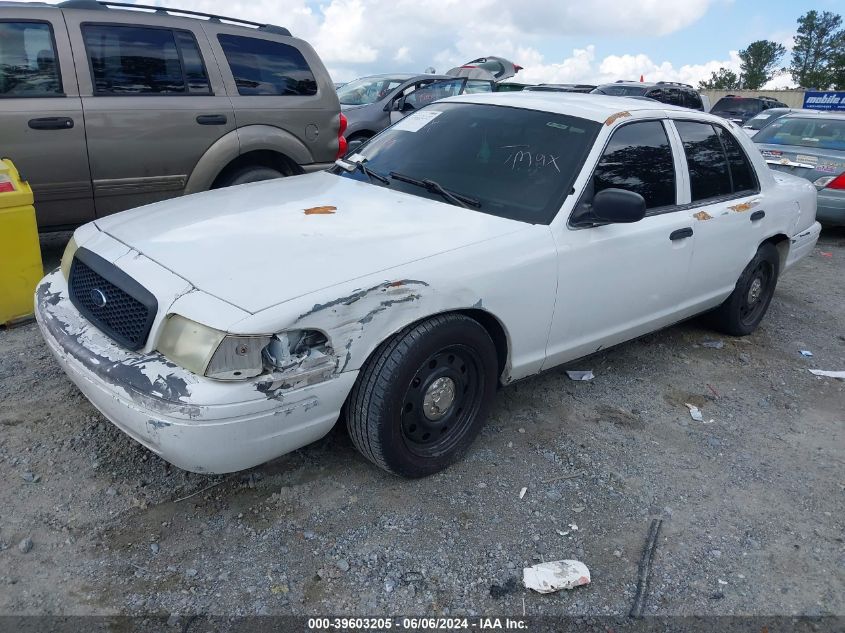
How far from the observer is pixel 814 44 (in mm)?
65875

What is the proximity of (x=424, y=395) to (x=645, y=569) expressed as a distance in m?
1.11

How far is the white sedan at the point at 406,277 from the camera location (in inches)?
96.5

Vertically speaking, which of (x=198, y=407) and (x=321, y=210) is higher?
(x=321, y=210)

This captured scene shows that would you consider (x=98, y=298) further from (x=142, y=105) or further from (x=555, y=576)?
(x=142, y=105)

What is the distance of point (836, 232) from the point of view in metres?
9.23

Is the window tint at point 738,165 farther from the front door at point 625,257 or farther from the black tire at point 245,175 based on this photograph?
the black tire at point 245,175

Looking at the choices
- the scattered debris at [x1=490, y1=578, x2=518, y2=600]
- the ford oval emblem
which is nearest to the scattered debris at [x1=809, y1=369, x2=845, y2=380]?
the scattered debris at [x1=490, y1=578, x2=518, y2=600]

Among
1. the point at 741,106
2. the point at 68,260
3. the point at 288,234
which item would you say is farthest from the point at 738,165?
the point at 741,106

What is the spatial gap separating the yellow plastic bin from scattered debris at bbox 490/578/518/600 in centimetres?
354

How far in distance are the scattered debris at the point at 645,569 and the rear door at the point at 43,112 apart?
4633 millimetres

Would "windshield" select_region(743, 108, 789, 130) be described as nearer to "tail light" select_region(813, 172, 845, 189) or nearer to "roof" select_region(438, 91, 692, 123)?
"tail light" select_region(813, 172, 845, 189)

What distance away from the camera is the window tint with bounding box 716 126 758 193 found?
4.47 m

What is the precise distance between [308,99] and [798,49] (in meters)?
75.7

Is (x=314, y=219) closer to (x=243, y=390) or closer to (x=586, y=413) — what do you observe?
(x=243, y=390)
